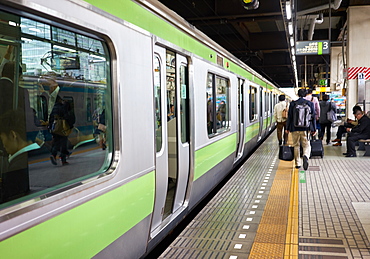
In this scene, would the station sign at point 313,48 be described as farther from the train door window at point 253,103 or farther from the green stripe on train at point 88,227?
the green stripe on train at point 88,227

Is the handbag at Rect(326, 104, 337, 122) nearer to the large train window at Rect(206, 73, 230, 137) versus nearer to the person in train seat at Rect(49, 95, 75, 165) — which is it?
the large train window at Rect(206, 73, 230, 137)

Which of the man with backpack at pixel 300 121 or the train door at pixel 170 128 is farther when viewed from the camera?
the man with backpack at pixel 300 121

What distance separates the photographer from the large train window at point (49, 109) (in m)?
1.94

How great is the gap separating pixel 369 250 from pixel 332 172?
405 centimetres

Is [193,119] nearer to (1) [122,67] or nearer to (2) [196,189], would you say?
Result: (2) [196,189]

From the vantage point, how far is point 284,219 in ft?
14.7

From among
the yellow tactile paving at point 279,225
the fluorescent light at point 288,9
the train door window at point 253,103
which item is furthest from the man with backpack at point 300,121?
the train door window at point 253,103

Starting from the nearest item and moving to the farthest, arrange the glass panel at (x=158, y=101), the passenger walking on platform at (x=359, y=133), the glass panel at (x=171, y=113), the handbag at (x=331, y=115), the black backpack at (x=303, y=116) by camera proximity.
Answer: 1. the glass panel at (x=158, y=101)
2. the glass panel at (x=171, y=113)
3. the black backpack at (x=303, y=116)
4. the passenger walking on platform at (x=359, y=133)
5. the handbag at (x=331, y=115)

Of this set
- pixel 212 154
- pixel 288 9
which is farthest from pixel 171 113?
pixel 288 9

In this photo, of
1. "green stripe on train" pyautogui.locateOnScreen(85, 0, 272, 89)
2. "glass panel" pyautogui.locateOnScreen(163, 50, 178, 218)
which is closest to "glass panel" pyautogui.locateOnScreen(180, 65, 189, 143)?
"glass panel" pyautogui.locateOnScreen(163, 50, 178, 218)

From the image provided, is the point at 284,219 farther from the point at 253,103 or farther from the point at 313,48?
the point at 313,48

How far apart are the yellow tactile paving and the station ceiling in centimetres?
388

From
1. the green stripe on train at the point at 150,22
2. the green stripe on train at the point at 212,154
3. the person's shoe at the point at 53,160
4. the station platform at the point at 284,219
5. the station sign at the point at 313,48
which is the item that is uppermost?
the station sign at the point at 313,48

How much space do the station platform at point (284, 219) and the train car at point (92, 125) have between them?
0.49 m
